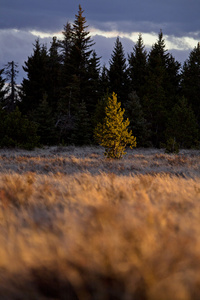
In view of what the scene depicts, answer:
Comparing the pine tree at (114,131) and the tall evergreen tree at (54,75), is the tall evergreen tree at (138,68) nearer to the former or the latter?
the tall evergreen tree at (54,75)

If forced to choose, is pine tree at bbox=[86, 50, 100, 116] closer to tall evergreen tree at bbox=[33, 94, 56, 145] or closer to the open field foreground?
tall evergreen tree at bbox=[33, 94, 56, 145]

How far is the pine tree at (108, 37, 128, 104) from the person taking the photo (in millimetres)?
34750

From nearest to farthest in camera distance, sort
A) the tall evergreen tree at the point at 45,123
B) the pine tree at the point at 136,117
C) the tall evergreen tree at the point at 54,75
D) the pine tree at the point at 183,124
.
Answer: the pine tree at the point at 183,124 < the tall evergreen tree at the point at 45,123 < the pine tree at the point at 136,117 < the tall evergreen tree at the point at 54,75

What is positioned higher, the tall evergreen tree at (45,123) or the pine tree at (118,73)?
the pine tree at (118,73)

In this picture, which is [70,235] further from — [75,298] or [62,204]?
[62,204]

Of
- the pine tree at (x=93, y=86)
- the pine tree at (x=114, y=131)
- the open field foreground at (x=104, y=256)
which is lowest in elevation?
the open field foreground at (x=104, y=256)

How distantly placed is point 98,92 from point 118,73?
3.94m

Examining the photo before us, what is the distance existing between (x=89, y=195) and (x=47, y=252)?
1.61m

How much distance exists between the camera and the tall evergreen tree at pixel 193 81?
34188 mm

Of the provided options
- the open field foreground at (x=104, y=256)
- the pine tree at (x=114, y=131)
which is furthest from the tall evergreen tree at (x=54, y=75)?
the open field foreground at (x=104, y=256)

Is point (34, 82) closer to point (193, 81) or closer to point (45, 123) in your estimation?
point (45, 123)

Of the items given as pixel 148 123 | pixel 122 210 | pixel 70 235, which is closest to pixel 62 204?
pixel 122 210

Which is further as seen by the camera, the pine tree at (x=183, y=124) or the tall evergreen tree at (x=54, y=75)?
the tall evergreen tree at (x=54, y=75)

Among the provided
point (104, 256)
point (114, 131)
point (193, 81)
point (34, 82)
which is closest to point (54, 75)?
point (34, 82)
